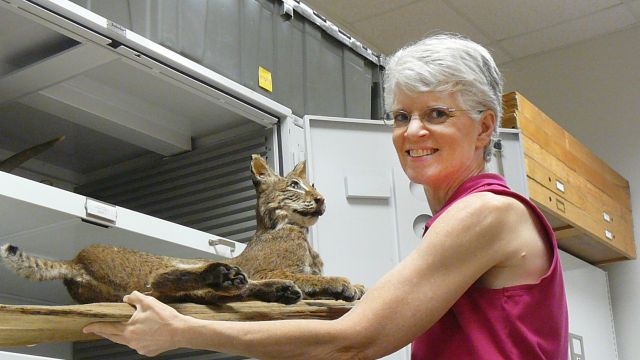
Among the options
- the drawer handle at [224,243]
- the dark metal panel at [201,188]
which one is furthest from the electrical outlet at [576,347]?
the drawer handle at [224,243]

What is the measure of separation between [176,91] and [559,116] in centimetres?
263

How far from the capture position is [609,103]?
3658 millimetres

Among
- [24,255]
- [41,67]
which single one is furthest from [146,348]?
[41,67]

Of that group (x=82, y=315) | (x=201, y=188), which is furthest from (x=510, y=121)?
(x=82, y=315)

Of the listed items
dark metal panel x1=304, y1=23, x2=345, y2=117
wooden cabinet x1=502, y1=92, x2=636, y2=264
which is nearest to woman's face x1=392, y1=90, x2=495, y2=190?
dark metal panel x1=304, y1=23, x2=345, y2=117

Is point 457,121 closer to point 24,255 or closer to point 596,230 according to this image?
point 24,255

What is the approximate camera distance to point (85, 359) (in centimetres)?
179

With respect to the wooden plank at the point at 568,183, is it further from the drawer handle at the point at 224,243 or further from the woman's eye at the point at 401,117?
the woman's eye at the point at 401,117

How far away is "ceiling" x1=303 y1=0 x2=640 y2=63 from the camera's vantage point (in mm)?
3355

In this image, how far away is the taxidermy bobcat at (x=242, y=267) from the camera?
96cm

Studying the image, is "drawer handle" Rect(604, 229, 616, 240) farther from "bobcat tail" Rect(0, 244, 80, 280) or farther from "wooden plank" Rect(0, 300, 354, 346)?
"bobcat tail" Rect(0, 244, 80, 280)

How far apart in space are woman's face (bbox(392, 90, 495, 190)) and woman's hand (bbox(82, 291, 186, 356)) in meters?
0.42

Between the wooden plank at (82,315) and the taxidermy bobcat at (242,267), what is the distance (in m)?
0.02

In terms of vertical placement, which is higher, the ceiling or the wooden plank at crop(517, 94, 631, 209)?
the ceiling
